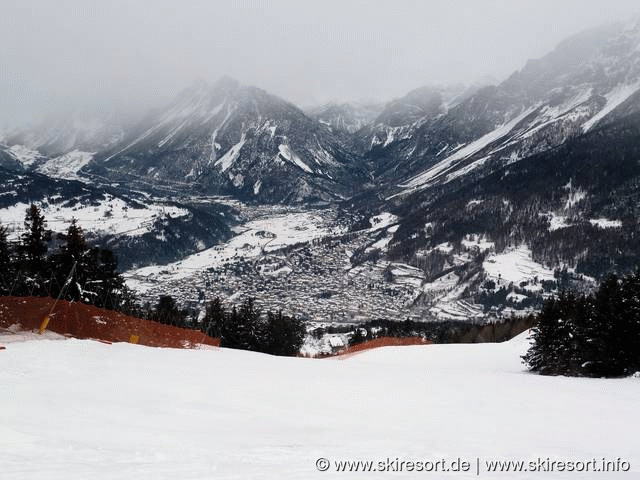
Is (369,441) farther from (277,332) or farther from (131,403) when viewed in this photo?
(277,332)

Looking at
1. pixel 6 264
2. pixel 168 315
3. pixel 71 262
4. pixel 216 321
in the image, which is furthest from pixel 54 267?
pixel 216 321

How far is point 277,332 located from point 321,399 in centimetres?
6384

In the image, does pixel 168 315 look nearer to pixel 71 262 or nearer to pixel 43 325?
pixel 71 262

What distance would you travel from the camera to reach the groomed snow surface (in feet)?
26.7

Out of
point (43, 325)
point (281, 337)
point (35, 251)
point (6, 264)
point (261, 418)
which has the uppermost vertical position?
point (35, 251)

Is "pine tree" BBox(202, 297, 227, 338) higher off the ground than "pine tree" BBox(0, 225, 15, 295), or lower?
lower

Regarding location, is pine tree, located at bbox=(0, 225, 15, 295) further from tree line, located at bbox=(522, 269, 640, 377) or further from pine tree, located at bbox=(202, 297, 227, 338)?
tree line, located at bbox=(522, 269, 640, 377)

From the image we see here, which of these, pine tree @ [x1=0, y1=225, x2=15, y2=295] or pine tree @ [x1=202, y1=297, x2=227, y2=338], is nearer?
pine tree @ [x1=0, y1=225, x2=15, y2=295]

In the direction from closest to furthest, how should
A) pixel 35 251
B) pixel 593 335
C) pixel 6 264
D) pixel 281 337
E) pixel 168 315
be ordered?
1. pixel 593 335
2. pixel 6 264
3. pixel 35 251
4. pixel 168 315
5. pixel 281 337

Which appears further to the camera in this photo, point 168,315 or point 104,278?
point 168,315

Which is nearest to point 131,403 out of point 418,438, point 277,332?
point 418,438

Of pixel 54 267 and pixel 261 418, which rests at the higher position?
pixel 54 267

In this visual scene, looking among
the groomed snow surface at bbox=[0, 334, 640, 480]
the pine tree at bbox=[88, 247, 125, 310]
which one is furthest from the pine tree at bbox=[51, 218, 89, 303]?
the groomed snow surface at bbox=[0, 334, 640, 480]

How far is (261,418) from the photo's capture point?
1298 cm
